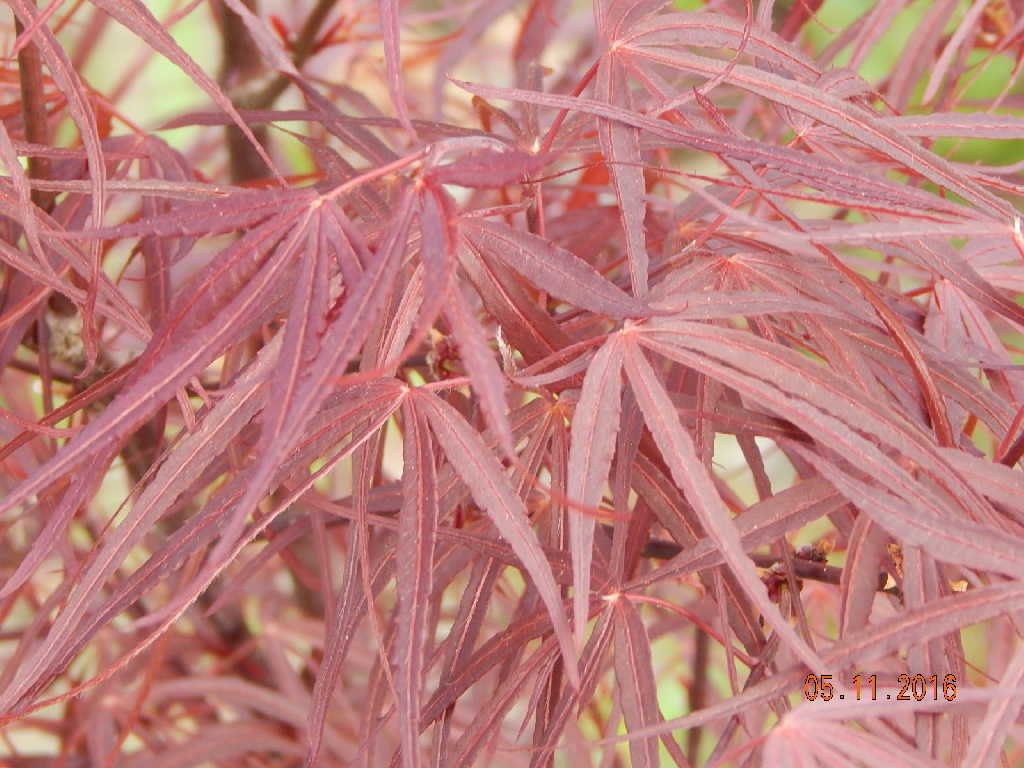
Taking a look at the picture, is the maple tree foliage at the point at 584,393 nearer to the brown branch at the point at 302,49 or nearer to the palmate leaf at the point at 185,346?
the palmate leaf at the point at 185,346

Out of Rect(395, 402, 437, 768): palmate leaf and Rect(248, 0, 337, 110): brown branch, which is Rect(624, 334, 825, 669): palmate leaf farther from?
Rect(248, 0, 337, 110): brown branch

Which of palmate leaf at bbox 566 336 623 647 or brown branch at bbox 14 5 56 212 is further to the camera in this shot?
brown branch at bbox 14 5 56 212

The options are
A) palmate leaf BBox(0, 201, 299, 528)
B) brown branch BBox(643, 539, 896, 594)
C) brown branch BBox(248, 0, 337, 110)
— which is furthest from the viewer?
brown branch BBox(248, 0, 337, 110)

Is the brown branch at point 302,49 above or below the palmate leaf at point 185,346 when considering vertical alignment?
above

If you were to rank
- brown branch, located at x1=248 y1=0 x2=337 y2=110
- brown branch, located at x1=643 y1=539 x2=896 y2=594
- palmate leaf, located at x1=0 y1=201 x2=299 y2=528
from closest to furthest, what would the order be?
palmate leaf, located at x1=0 y1=201 x2=299 y2=528 < brown branch, located at x1=643 y1=539 x2=896 y2=594 < brown branch, located at x1=248 y1=0 x2=337 y2=110

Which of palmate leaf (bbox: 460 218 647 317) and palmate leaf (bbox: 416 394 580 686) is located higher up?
palmate leaf (bbox: 460 218 647 317)

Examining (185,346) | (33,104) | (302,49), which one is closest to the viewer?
(185,346)

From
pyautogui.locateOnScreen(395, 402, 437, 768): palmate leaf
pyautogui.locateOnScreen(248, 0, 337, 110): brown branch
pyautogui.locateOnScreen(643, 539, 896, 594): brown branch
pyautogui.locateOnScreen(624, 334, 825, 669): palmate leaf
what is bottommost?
pyautogui.locateOnScreen(643, 539, 896, 594): brown branch

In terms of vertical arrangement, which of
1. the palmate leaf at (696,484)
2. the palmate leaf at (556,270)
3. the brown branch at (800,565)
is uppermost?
the palmate leaf at (556,270)


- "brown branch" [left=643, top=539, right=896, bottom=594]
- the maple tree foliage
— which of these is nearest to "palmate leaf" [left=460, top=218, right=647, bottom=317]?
the maple tree foliage

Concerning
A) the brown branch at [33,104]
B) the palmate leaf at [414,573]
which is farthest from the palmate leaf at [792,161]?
the brown branch at [33,104]

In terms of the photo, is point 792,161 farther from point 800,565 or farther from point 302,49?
point 302,49

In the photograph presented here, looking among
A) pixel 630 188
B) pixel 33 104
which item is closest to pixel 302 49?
pixel 33 104
